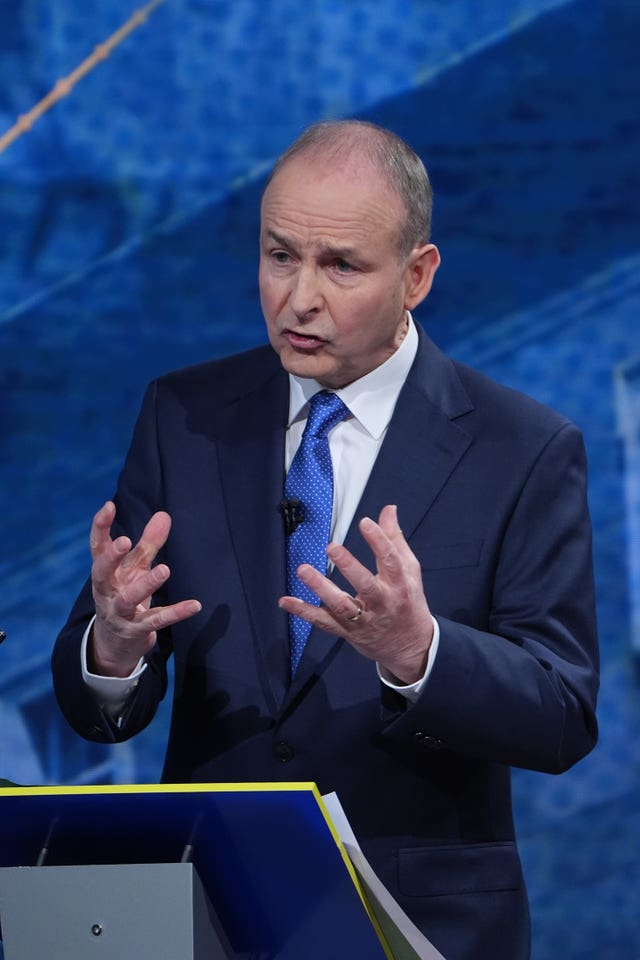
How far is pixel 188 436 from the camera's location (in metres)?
2.27

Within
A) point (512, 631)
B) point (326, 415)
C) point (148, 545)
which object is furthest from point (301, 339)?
point (512, 631)

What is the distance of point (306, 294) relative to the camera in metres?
2.01

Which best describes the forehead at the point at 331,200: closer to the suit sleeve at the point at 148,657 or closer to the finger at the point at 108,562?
the suit sleeve at the point at 148,657

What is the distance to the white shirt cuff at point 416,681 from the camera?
5.79 ft

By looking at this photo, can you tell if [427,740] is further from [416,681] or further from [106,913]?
[106,913]

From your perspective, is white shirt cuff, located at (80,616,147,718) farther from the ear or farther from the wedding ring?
the ear

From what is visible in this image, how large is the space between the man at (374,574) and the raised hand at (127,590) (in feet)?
0.04

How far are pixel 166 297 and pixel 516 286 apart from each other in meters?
0.79

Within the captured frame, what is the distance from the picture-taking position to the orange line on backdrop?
3195mm

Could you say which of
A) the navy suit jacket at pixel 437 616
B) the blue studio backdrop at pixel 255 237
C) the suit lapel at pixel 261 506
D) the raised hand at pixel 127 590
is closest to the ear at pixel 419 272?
the navy suit jacket at pixel 437 616

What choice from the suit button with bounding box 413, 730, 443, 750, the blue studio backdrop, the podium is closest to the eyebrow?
the suit button with bounding box 413, 730, 443, 750

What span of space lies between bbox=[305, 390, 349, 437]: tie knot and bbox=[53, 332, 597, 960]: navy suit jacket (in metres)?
0.06

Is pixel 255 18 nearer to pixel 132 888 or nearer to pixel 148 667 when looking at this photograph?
pixel 148 667

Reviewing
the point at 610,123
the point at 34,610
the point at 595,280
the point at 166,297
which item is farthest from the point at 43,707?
the point at 610,123
